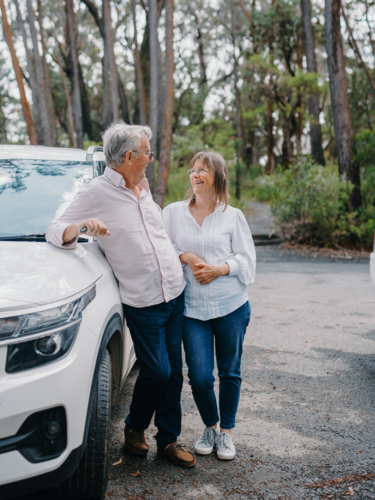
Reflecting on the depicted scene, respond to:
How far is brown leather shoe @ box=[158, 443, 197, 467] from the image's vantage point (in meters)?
2.99

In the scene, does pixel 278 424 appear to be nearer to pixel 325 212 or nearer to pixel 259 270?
pixel 259 270

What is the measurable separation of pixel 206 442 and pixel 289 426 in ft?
2.35

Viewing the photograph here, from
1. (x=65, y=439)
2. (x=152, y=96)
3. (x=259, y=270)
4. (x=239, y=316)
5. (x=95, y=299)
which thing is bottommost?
(x=259, y=270)

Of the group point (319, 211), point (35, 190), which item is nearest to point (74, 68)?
point (319, 211)

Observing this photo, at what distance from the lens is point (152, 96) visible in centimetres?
A: 1667

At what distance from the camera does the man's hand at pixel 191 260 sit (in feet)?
9.96

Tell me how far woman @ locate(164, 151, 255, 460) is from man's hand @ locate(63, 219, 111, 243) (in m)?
0.75

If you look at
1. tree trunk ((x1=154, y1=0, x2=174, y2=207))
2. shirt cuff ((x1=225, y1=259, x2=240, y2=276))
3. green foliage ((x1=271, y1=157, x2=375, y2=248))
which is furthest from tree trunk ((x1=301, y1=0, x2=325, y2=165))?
shirt cuff ((x1=225, y1=259, x2=240, y2=276))

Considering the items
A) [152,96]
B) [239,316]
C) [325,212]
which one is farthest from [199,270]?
[152,96]

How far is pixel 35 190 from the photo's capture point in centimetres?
330

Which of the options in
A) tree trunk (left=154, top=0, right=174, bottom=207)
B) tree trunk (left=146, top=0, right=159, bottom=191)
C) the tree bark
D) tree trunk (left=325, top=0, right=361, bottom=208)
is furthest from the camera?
the tree bark

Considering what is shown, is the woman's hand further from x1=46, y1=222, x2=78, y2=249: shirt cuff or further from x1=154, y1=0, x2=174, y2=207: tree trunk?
x1=154, y1=0, x2=174, y2=207: tree trunk

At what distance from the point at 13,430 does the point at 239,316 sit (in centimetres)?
160

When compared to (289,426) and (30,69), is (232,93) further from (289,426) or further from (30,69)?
(289,426)
